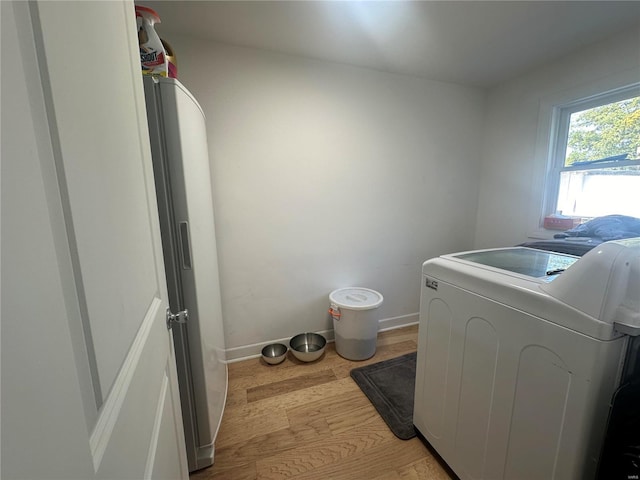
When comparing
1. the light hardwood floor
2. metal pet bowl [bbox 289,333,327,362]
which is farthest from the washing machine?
metal pet bowl [bbox 289,333,327,362]

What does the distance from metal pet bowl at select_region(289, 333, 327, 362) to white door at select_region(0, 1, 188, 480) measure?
1475 mm

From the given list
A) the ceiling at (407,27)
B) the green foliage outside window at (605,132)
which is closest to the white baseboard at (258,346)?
the green foliage outside window at (605,132)

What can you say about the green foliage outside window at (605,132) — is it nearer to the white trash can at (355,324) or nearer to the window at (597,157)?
the window at (597,157)

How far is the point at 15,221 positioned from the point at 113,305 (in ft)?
0.80

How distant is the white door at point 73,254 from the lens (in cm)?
20

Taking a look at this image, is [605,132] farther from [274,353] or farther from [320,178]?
[274,353]

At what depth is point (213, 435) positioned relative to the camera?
126 centimetres

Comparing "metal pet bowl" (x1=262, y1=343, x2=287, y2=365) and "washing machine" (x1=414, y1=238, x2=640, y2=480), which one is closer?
"washing machine" (x1=414, y1=238, x2=640, y2=480)

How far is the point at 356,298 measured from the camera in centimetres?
206

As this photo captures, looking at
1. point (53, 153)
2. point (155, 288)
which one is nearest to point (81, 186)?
point (53, 153)

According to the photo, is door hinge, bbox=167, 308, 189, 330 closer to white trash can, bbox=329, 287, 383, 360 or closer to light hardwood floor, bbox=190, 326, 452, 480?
light hardwood floor, bbox=190, 326, 452, 480

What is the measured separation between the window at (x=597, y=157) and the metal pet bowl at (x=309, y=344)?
219 cm

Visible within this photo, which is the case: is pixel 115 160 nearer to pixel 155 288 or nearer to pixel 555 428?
pixel 155 288

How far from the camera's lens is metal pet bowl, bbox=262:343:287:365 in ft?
6.38
